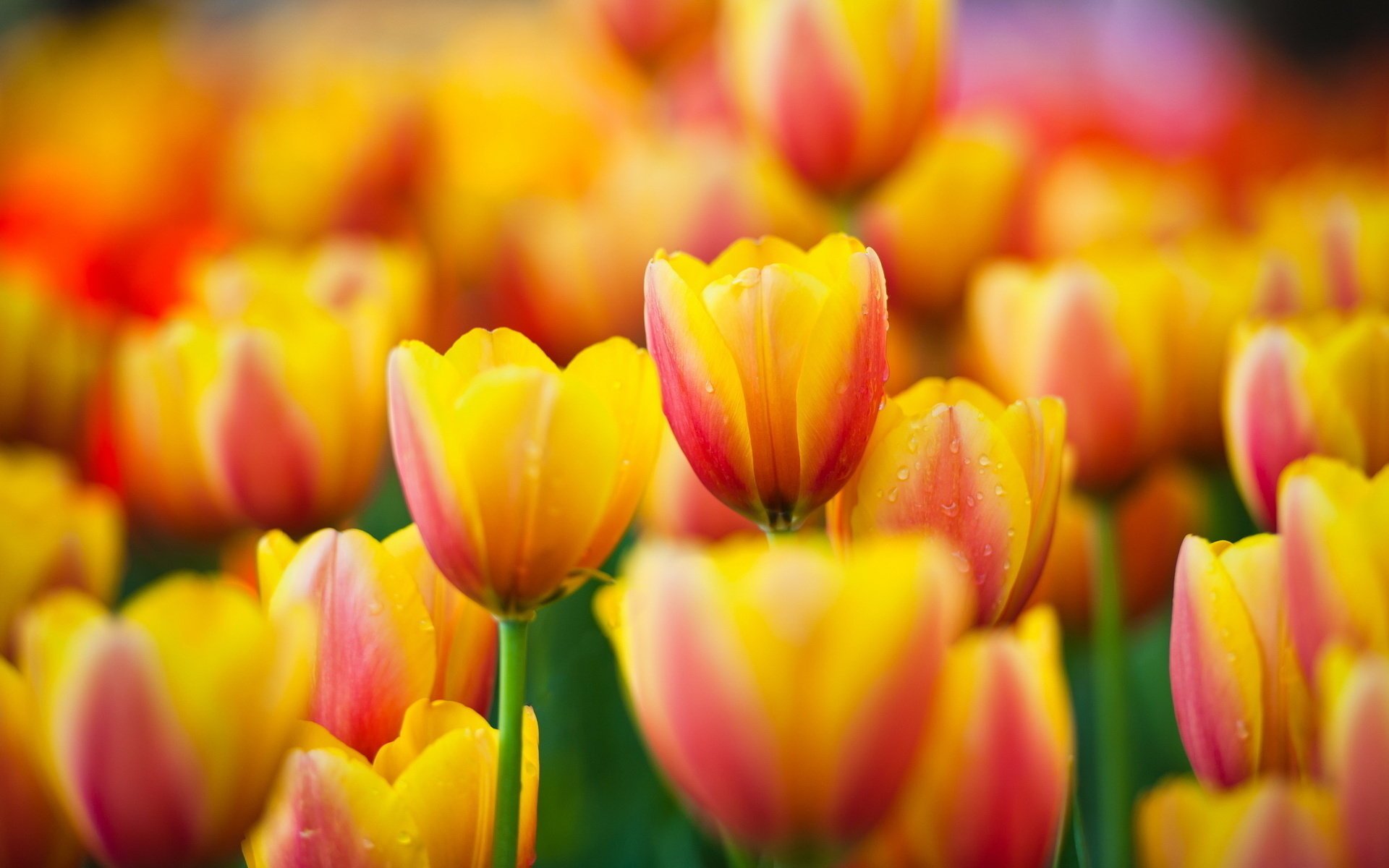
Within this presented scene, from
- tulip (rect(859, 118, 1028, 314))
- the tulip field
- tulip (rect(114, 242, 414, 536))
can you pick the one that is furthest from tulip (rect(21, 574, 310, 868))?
tulip (rect(859, 118, 1028, 314))

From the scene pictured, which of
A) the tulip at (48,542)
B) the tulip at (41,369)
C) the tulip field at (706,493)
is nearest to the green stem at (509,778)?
the tulip field at (706,493)

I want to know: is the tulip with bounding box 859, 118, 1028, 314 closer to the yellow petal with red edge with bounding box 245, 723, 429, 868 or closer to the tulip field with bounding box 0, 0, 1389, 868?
the tulip field with bounding box 0, 0, 1389, 868

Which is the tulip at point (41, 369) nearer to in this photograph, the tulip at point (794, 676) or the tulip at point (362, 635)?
the tulip at point (362, 635)

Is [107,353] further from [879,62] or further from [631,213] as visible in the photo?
[879,62]

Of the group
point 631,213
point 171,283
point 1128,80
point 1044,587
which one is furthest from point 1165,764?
point 1128,80

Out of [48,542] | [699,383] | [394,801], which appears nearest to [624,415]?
[699,383]

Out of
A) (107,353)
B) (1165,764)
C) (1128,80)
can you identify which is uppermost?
(1128,80)
